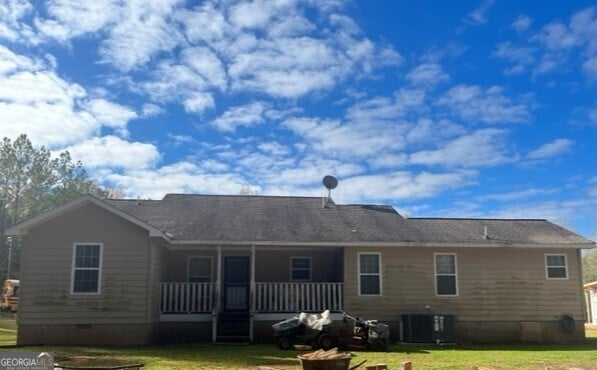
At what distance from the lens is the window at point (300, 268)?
67.9ft

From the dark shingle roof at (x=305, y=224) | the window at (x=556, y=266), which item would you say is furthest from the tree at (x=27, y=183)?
the window at (x=556, y=266)

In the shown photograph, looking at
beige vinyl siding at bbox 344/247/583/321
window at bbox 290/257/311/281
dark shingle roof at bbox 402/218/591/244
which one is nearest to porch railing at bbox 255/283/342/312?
beige vinyl siding at bbox 344/247/583/321

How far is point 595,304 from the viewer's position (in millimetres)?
36531

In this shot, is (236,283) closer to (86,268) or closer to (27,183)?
(86,268)

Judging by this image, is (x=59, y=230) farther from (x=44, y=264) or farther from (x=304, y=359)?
(x=304, y=359)

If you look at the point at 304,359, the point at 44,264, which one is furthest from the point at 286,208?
the point at 304,359

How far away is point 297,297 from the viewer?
61.6 feet

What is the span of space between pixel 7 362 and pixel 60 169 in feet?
143

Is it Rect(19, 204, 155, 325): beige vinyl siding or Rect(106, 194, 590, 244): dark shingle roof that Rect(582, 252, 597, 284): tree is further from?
Rect(19, 204, 155, 325): beige vinyl siding

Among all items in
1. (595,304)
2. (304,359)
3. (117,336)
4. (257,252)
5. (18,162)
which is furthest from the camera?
(18,162)

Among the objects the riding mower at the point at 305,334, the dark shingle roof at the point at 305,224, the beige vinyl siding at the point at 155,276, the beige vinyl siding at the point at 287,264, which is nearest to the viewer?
the riding mower at the point at 305,334

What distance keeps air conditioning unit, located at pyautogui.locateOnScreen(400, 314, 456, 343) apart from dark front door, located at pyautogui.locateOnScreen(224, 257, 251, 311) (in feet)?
18.2

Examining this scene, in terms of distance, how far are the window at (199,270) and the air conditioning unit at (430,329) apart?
704 cm

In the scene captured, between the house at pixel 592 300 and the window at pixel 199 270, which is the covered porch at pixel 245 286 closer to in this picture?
the window at pixel 199 270
